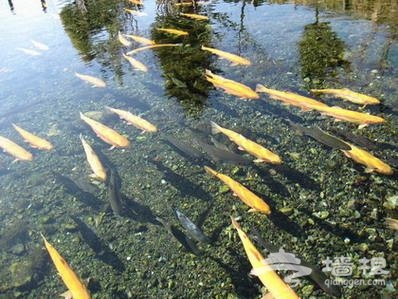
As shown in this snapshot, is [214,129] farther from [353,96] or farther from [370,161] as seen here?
[370,161]

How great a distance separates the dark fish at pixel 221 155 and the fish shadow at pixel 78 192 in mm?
2599

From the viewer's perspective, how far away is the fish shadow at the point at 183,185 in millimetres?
7586

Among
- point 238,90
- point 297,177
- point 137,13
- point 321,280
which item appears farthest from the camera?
point 137,13

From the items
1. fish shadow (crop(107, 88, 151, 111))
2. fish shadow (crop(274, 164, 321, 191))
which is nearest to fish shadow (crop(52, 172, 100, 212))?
fish shadow (crop(107, 88, 151, 111))

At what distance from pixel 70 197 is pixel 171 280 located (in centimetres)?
335

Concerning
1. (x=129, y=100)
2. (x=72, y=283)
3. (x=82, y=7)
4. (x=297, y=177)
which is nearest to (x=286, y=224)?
(x=297, y=177)

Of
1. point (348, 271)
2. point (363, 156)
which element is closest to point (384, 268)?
point (348, 271)

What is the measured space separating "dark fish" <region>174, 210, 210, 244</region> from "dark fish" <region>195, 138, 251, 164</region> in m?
1.64

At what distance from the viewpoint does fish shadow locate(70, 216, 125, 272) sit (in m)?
6.61

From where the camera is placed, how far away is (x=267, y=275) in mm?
5355

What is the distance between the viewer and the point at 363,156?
275 inches

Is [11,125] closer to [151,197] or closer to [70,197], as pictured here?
[70,197]

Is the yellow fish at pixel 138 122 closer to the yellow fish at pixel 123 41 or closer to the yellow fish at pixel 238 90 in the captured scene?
the yellow fish at pixel 238 90

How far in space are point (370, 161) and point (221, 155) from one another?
2854mm
